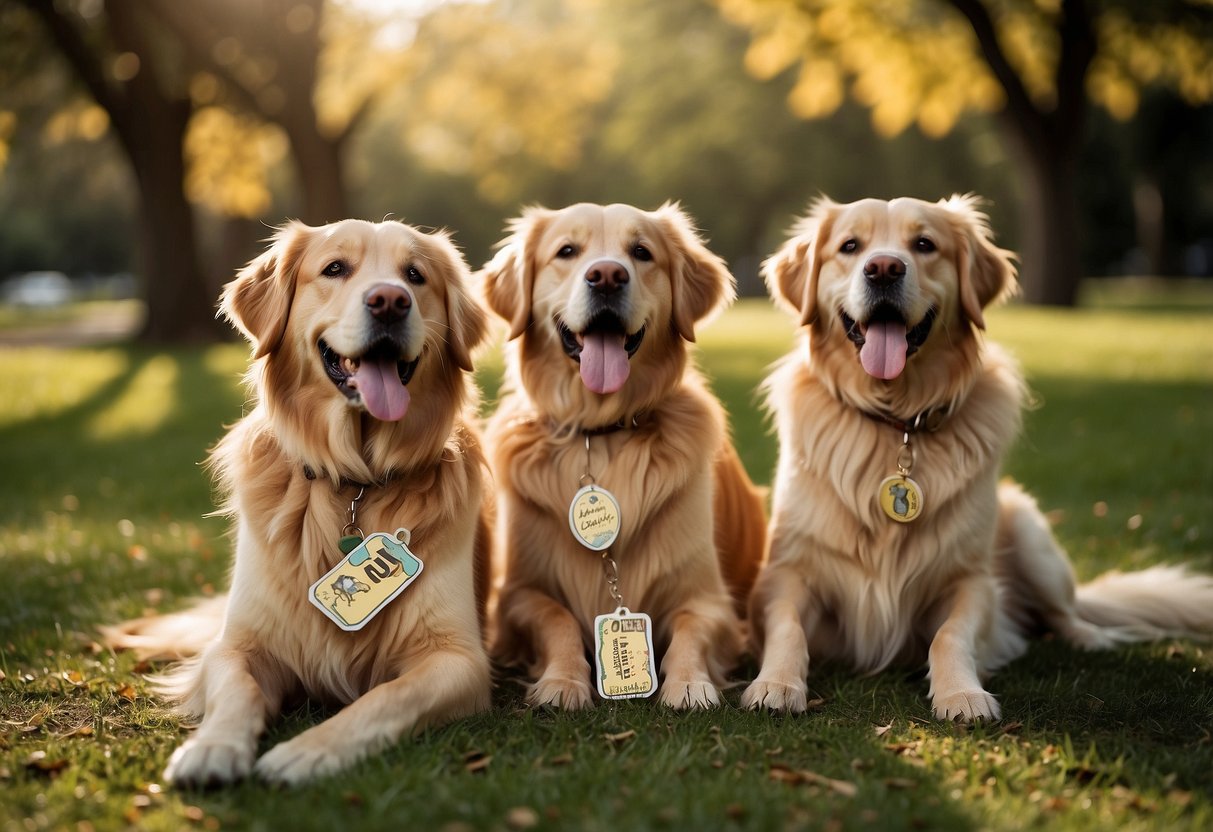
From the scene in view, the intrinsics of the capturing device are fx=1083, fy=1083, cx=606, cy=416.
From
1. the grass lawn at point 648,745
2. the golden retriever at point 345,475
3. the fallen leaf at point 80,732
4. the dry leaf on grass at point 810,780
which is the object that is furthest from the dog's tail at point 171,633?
the dry leaf on grass at point 810,780

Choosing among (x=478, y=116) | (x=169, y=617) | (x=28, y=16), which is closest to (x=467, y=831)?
(x=169, y=617)

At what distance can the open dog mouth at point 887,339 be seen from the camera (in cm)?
377

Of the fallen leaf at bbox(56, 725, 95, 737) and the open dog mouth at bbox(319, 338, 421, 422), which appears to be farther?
the open dog mouth at bbox(319, 338, 421, 422)

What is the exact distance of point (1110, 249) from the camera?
44.5 metres

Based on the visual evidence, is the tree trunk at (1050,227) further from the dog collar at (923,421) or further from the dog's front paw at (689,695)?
the dog's front paw at (689,695)

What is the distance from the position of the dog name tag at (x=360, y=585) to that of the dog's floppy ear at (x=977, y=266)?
85.8 inches

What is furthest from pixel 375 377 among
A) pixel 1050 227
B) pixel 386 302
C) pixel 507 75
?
pixel 507 75

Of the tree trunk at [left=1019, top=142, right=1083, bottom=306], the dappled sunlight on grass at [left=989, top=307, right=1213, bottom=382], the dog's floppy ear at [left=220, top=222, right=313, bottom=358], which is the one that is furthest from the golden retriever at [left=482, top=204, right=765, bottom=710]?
the tree trunk at [left=1019, top=142, right=1083, bottom=306]

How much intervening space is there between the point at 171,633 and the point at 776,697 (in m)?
2.33

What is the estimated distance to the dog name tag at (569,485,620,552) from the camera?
3.73 meters

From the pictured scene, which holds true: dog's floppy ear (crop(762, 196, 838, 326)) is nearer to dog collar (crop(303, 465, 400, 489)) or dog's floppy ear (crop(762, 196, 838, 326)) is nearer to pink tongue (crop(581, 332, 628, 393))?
pink tongue (crop(581, 332, 628, 393))

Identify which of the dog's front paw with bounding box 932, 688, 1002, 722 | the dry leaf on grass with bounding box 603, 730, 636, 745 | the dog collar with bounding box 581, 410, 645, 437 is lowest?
the dry leaf on grass with bounding box 603, 730, 636, 745

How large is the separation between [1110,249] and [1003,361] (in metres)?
45.1

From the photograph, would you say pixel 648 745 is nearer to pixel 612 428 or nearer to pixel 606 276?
pixel 612 428
